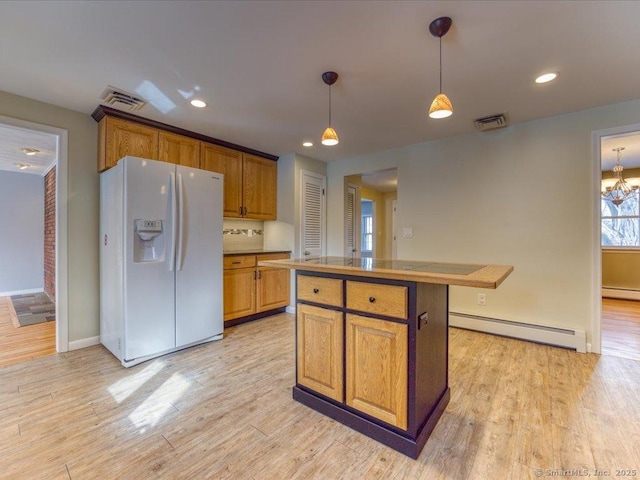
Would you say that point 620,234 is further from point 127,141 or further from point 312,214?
point 127,141

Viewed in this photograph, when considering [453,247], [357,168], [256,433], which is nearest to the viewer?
[256,433]

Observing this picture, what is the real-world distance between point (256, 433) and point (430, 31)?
260 centimetres

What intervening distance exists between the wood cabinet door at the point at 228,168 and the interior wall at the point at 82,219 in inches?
43.0

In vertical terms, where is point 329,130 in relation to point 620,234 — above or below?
above

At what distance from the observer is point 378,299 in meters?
1.61

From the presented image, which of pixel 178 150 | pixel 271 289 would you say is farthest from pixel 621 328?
pixel 178 150

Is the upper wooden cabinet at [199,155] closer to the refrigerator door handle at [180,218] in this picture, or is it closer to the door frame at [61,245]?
the door frame at [61,245]

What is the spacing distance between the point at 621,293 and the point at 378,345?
6.15m

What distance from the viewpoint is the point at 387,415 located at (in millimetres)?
1596

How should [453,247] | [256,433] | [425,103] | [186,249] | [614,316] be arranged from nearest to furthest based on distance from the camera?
[256,433] → [425,103] → [186,249] → [453,247] → [614,316]

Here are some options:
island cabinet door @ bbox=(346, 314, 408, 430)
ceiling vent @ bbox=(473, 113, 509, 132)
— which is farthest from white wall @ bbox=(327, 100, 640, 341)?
island cabinet door @ bbox=(346, 314, 408, 430)

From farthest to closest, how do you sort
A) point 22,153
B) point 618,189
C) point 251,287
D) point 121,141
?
point 618,189, point 22,153, point 251,287, point 121,141

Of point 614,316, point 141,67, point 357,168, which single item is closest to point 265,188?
point 357,168

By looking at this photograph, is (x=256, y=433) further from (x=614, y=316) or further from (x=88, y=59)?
(x=614, y=316)
